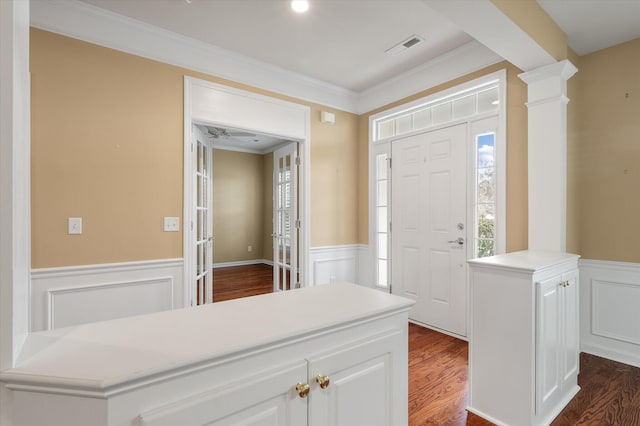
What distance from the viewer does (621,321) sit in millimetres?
2607

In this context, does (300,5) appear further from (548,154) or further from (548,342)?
(548,342)

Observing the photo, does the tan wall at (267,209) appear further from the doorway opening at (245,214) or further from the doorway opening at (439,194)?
the doorway opening at (439,194)

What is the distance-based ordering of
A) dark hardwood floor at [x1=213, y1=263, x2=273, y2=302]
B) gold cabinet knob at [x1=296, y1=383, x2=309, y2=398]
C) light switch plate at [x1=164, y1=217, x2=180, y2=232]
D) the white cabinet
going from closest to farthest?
gold cabinet knob at [x1=296, y1=383, x2=309, y2=398], the white cabinet, light switch plate at [x1=164, y1=217, x2=180, y2=232], dark hardwood floor at [x1=213, y1=263, x2=273, y2=302]

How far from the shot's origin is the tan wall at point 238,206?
6703 millimetres

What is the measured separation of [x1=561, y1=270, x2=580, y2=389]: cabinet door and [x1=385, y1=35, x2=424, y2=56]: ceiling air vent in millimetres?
2194

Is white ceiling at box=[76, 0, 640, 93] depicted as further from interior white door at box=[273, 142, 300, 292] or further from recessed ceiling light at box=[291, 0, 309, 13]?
interior white door at box=[273, 142, 300, 292]

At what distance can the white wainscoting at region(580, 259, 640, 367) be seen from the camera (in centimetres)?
255

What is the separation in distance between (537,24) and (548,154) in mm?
939

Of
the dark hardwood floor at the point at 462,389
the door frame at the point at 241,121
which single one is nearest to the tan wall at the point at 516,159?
the dark hardwood floor at the point at 462,389

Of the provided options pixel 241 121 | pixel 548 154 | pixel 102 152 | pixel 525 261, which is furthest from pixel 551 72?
pixel 102 152

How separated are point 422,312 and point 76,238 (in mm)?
3257

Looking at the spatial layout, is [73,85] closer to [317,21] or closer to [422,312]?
[317,21]

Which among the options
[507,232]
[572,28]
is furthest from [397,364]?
[572,28]

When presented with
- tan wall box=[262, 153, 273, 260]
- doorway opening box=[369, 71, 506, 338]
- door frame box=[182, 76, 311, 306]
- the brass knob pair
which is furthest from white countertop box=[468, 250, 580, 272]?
tan wall box=[262, 153, 273, 260]
